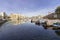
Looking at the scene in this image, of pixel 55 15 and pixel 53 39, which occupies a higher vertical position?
pixel 55 15

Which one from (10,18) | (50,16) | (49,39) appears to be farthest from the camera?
(10,18)

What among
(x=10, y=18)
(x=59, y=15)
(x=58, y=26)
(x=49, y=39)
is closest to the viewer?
(x=49, y=39)

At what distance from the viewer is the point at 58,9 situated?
17094 millimetres

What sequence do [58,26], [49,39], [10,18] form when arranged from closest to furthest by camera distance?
[49,39]
[58,26]
[10,18]

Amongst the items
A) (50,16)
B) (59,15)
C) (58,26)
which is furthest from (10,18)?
(58,26)

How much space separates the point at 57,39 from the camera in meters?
6.22

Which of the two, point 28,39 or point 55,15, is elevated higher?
point 55,15

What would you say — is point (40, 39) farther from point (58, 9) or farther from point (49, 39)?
point (58, 9)

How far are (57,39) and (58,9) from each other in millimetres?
11515

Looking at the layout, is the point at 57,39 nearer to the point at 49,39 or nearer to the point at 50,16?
the point at 49,39

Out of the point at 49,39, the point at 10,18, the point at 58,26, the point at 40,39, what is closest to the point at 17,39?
the point at 40,39

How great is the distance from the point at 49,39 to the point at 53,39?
23cm

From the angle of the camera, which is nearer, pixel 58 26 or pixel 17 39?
pixel 17 39

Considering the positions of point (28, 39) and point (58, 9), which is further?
point (58, 9)
